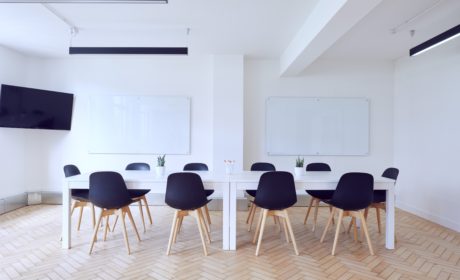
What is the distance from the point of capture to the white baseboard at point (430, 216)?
12.7ft

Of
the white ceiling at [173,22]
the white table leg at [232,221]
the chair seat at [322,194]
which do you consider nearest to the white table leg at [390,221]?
the chair seat at [322,194]

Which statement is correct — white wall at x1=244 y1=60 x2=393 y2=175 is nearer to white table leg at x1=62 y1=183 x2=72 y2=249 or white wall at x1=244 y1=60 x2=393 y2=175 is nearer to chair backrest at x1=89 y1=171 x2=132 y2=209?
chair backrest at x1=89 y1=171 x2=132 y2=209

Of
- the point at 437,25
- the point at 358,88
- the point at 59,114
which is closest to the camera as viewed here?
the point at 437,25

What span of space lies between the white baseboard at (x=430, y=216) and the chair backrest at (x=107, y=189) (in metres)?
4.59

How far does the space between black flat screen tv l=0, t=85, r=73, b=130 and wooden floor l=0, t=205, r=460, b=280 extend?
1.78 m

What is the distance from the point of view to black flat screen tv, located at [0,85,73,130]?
174 inches

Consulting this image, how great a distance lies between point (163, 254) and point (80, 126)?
3.52 m

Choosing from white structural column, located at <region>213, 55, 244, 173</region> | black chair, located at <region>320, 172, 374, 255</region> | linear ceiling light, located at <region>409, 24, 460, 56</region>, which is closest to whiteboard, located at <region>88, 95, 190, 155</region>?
white structural column, located at <region>213, 55, 244, 173</region>

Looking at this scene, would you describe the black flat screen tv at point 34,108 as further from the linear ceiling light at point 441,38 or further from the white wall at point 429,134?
the white wall at point 429,134

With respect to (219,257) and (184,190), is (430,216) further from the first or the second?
(184,190)

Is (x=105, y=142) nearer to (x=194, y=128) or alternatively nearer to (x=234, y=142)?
(x=194, y=128)

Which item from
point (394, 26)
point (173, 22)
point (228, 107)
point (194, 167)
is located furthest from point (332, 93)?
point (173, 22)

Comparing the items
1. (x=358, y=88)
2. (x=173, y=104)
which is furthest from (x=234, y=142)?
(x=358, y=88)

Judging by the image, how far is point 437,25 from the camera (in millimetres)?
3629
